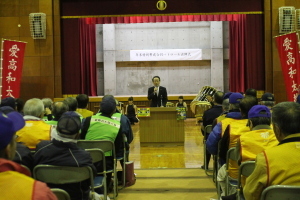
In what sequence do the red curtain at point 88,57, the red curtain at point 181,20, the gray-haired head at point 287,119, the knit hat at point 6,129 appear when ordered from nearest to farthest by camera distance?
the knit hat at point 6,129 < the gray-haired head at point 287,119 < the red curtain at point 181,20 < the red curtain at point 88,57

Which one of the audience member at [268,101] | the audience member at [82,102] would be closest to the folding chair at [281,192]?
the audience member at [82,102]

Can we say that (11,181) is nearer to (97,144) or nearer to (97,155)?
(97,155)

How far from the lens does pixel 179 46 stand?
14445mm

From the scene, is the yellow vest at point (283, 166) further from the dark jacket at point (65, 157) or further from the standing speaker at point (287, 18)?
the standing speaker at point (287, 18)

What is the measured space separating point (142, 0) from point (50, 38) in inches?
104

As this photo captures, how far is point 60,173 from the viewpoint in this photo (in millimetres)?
2678

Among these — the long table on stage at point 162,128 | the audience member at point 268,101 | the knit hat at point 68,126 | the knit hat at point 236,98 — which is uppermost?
the knit hat at point 236,98

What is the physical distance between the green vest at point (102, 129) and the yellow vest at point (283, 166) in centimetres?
238

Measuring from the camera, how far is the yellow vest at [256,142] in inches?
116

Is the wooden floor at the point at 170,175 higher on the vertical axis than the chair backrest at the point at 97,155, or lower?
lower

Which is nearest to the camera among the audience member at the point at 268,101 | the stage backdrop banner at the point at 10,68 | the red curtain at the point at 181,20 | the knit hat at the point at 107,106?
the knit hat at the point at 107,106

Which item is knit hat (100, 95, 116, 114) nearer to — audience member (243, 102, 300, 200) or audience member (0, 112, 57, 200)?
audience member (243, 102, 300, 200)

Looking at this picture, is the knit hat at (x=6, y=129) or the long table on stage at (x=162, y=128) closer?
the knit hat at (x=6, y=129)

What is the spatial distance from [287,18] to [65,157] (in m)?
8.80
